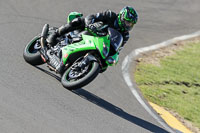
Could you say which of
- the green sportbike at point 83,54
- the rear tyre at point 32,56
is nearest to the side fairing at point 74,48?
the green sportbike at point 83,54

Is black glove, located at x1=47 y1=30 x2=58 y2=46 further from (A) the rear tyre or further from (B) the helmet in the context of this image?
(B) the helmet

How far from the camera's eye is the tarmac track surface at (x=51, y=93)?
5859mm

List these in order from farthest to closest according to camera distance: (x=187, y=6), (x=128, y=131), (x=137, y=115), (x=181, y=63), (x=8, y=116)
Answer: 1. (x=187, y=6)
2. (x=181, y=63)
3. (x=137, y=115)
4. (x=128, y=131)
5. (x=8, y=116)

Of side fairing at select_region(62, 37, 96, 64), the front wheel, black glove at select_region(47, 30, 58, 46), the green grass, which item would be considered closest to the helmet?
side fairing at select_region(62, 37, 96, 64)

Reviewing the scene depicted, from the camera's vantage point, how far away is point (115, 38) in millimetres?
7535

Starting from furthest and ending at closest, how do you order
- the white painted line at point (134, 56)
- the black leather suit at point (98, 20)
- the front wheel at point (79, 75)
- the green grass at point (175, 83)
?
1. the green grass at point (175, 83)
2. the white painted line at point (134, 56)
3. the black leather suit at point (98, 20)
4. the front wheel at point (79, 75)

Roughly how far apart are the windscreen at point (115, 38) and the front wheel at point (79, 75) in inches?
22.6

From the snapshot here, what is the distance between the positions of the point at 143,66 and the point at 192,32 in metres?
4.16

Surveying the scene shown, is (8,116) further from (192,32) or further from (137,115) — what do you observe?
(192,32)

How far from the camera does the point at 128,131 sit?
6645mm

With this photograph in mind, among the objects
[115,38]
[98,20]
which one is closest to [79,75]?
[115,38]

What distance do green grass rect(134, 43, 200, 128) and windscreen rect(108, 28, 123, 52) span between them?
75.7 inches

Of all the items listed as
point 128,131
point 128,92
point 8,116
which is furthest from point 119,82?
point 8,116

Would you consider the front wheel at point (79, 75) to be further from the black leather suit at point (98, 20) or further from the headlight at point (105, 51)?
the black leather suit at point (98, 20)
